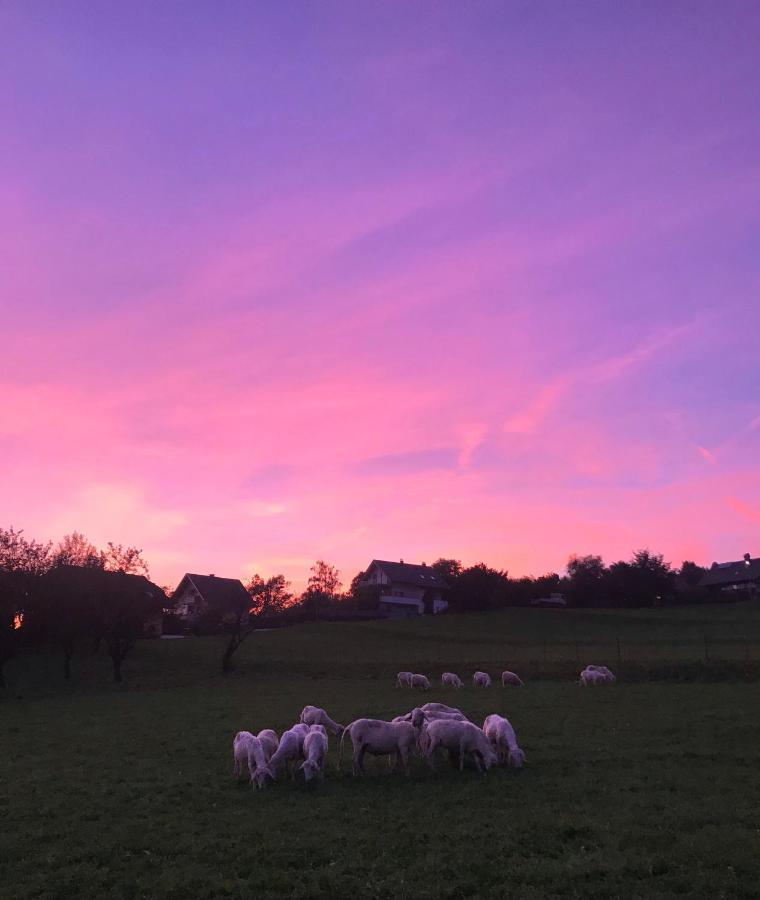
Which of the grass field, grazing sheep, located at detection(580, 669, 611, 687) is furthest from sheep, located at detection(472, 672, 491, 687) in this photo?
the grass field

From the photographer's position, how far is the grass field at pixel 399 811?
1044cm

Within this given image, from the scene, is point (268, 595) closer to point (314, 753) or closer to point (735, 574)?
point (314, 753)

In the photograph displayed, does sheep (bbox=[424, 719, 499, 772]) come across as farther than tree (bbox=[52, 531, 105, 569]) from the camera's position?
No

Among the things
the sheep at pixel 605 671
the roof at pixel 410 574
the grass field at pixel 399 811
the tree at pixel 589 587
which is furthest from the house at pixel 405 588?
the grass field at pixel 399 811

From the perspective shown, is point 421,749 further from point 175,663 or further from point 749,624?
point 749,624

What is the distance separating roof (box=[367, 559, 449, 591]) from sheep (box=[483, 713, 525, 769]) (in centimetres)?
10511

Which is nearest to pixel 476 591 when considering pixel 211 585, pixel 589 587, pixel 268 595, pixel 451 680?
pixel 589 587

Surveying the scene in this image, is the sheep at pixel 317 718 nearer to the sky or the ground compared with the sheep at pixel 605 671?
nearer to the sky

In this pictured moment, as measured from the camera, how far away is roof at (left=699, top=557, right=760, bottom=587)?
128875 mm

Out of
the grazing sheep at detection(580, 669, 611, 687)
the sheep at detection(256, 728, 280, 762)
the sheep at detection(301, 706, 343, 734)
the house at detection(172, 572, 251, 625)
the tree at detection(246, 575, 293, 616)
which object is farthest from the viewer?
the house at detection(172, 572, 251, 625)

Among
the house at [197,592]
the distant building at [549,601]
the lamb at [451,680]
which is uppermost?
the house at [197,592]

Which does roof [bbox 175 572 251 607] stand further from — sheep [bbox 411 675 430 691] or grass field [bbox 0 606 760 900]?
grass field [bbox 0 606 760 900]

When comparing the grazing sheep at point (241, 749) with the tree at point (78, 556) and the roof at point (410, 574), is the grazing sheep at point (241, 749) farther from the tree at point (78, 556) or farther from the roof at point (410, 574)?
the roof at point (410, 574)

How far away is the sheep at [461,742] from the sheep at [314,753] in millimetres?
2495
